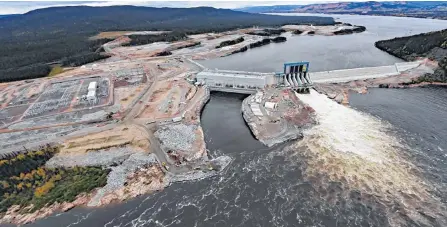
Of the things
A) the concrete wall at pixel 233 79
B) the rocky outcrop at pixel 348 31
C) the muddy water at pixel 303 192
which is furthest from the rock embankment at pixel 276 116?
the rocky outcrop at pixel 348 31

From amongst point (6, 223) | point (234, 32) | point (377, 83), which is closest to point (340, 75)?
point (377, 83)

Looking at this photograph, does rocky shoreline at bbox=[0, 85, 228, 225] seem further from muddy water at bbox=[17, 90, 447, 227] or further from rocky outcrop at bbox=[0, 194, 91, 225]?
muddy water at bbox=[17, 90, 447, 227]

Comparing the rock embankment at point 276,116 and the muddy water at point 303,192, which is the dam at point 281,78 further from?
the muddy water at point 303,192

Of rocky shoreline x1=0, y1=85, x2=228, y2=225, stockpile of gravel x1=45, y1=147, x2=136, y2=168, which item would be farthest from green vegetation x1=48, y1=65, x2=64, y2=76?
rocky shoreline x1=0, y1=85, x2=228, y2=225

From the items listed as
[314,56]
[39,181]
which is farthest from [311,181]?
[314,56]

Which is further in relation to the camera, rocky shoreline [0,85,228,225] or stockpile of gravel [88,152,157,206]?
stockpile of gravel [88,152,157,206]

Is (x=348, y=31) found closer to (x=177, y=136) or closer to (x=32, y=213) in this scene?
(x=177, y=136)

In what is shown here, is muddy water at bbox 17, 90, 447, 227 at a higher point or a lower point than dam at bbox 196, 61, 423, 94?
lower

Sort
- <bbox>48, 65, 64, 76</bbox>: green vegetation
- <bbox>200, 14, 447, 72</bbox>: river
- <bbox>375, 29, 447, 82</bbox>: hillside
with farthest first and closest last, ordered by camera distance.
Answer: <bbox>200, 14, 447, 72</bbox>: river, <bbox>48, 65, 64, 76</bbox>: green vegetation, <bbox>375, 29, 447, 82</bbox>: hillside
